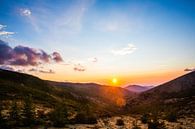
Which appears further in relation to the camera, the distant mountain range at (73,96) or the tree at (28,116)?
the distant mountain range at (73,96)

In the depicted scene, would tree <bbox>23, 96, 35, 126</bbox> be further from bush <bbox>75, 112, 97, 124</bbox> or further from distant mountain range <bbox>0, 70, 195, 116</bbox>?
distant mountain range <bbox>0, 70, 195, 116</bbox>

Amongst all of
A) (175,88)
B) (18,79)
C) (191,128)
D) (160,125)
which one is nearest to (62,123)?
(160,125)

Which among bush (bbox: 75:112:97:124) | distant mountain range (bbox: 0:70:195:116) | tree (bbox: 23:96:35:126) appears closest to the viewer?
tree (bbox: 23:96:35:126)

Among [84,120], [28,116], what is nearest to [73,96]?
[84,120]

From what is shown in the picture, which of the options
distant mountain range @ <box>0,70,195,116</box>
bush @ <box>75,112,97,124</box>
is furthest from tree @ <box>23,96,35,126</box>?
distant mountain range @ <box>0,70,195,116</box>

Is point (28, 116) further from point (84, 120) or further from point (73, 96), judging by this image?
point (73, 96)

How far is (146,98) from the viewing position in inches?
5709

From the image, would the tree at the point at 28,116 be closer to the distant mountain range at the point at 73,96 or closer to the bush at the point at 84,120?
the bush at the point at 84,120

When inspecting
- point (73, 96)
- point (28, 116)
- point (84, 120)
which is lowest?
point (84, 120)

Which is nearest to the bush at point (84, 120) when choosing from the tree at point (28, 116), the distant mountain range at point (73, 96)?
the tree at point (28, 116)

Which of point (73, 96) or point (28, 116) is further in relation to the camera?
point (73, 96)

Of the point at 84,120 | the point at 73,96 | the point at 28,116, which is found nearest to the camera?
the point at 28,116

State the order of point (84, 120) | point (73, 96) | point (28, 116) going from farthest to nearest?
1. point (73, 96)
2. point (84, 120)
3. point (28, 116)

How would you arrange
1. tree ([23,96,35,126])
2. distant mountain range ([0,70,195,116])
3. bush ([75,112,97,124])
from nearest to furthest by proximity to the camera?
1. tree ([23,96,35,126])
2. bush ([75,112,97,124])
3. distant mountain range ([0,70,195,116])
